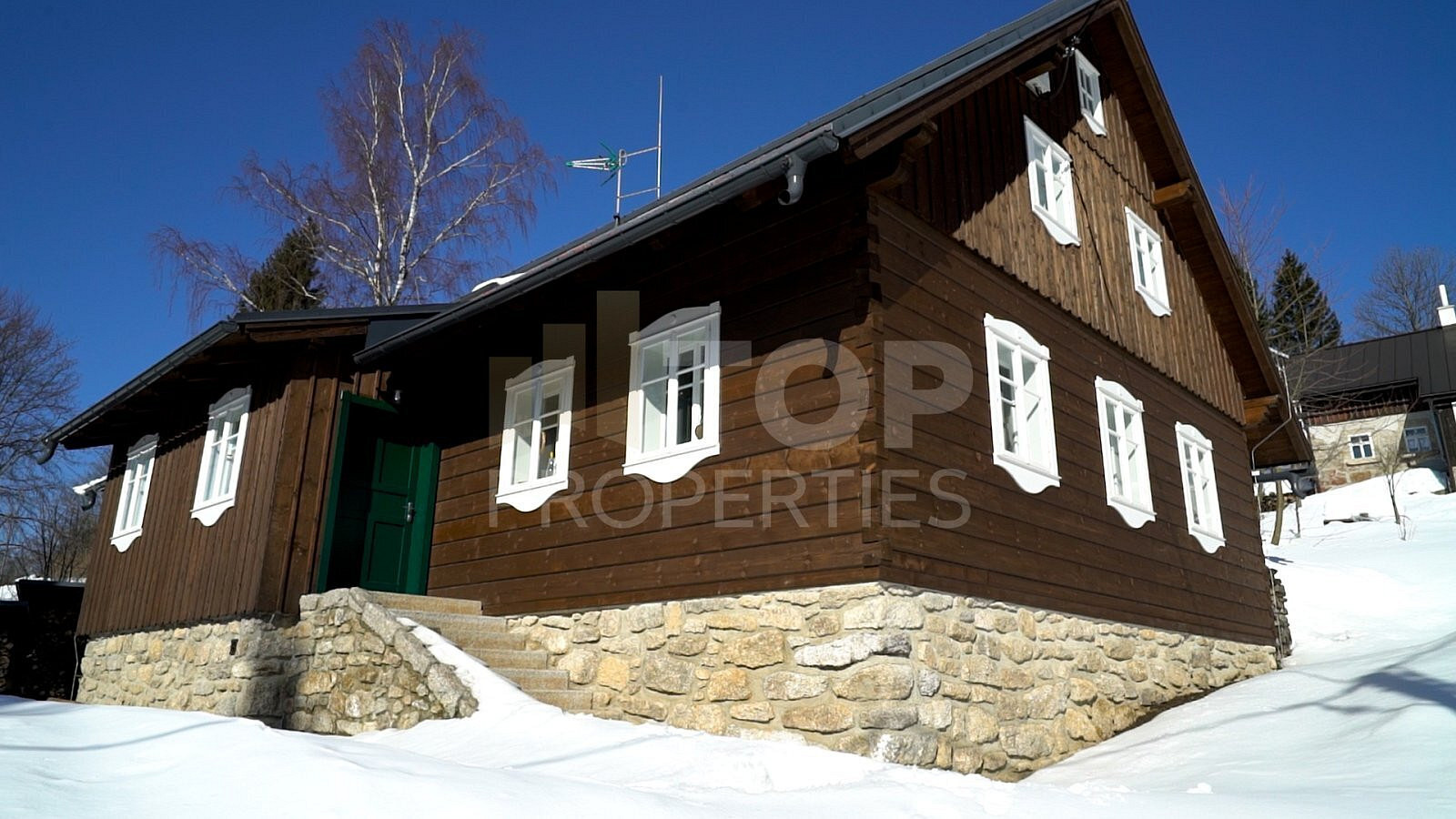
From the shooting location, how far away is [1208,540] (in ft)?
Result: 35.5

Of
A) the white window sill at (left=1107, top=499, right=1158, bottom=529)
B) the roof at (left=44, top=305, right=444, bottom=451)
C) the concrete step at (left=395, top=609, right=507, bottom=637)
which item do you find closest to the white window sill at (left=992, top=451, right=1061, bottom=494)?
the white window sill at (left=1107, top=499, right=1158, bottom=529)

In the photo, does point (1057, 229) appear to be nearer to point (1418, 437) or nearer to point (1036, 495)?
point (1036, 495)

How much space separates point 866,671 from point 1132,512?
4454mm

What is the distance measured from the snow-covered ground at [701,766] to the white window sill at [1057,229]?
4.38 meters

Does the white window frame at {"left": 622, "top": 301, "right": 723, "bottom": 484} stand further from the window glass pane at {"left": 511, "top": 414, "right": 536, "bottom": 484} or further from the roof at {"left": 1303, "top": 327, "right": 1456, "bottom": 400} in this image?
the roof at {"left": 1303, "top": 327, "right": 1456, "bottom": 400}

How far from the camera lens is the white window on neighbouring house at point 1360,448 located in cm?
3106

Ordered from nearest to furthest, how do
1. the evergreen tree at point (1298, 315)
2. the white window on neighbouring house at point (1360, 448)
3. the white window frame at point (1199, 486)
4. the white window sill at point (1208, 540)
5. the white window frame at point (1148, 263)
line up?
1. the white window sill at point (1208, 540)
2. the white window frame at point (1199, 486)
3. the white window frame at point (1148, 263)
4. the evergreen tree at point (1298, 315)
5. the white window on neighbouring house at point (1360, 448)

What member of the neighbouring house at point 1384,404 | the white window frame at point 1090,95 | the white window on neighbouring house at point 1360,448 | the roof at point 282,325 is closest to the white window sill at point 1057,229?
the white window frame at point 1090,95

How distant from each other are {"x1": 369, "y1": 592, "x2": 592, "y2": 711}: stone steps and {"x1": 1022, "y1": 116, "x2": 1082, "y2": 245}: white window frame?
583 cm

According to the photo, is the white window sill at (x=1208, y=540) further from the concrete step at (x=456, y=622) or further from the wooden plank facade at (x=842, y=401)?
the concrete step at (x=456, y=622)

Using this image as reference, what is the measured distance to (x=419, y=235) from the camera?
1842 cm

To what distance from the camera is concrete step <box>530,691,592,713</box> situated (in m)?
7.43

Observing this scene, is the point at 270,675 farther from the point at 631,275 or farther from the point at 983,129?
the point at 983,129

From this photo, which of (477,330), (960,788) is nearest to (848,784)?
(960,788)
